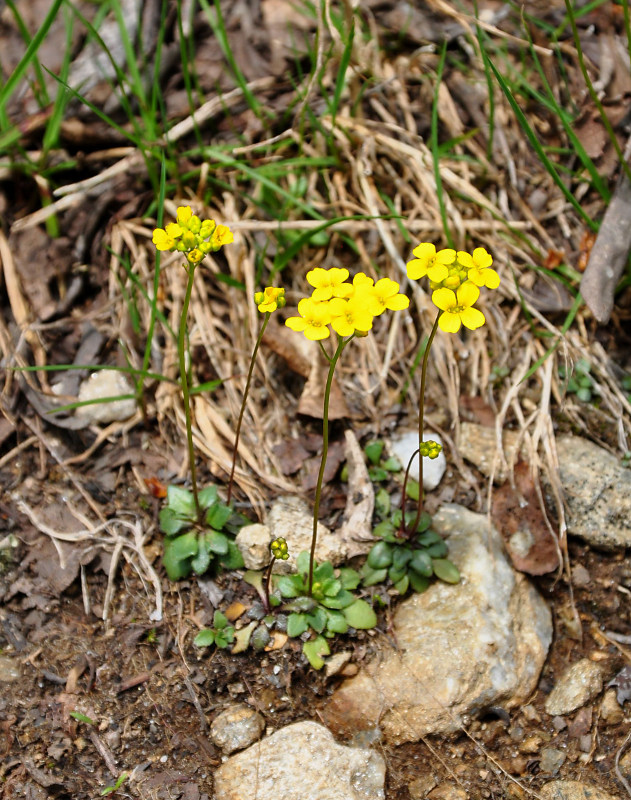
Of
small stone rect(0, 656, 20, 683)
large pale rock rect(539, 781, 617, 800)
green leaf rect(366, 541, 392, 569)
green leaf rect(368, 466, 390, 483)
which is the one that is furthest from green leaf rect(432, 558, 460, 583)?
small stone rect(0, 656, 20, 683)

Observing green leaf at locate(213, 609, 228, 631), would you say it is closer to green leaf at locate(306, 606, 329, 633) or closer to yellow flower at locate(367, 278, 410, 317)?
green leaf at locate(306, 606, 329, 633)

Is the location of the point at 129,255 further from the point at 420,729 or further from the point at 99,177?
the point at 420,729

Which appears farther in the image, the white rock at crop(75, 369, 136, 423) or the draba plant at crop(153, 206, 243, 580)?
the white rock at crop(75, 369, 136, 423)

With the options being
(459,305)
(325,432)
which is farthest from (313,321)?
(459,305)

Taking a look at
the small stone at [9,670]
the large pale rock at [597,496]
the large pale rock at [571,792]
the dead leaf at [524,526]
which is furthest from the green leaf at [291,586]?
the large pale rock at [597,496]

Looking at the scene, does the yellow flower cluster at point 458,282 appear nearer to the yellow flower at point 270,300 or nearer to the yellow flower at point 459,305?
the yellow flower at point 459,305
